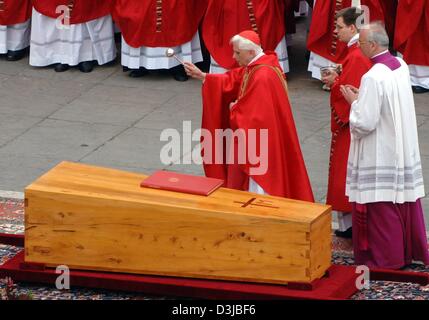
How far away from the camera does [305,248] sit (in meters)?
8.61

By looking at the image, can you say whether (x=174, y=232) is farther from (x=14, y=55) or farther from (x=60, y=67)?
(x=14, y=55)

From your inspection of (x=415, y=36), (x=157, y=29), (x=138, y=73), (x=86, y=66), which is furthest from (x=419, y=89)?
(x=86, y=66)

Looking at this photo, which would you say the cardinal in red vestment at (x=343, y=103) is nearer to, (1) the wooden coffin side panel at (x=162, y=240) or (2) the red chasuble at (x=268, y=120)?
(2) the red chasuble at (x=268, y=120)

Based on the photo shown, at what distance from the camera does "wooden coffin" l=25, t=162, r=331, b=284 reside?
8.65 m

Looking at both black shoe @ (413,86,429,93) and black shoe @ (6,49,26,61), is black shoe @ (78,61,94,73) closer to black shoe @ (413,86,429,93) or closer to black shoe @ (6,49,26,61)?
black shoe @ (6,49,26,61)

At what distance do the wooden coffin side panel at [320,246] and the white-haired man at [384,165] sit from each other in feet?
1.94

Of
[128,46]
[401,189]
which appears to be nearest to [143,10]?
[128,46]

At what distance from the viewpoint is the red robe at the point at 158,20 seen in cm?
1358

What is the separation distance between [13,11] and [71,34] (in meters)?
0.71

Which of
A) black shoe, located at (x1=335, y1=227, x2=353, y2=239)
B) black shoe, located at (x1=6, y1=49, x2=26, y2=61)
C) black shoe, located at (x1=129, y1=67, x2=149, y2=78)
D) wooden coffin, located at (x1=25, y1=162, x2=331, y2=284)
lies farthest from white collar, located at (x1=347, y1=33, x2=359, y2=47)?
black shoe, located at (x1=6, y1=49, x2=26, y2=61)
